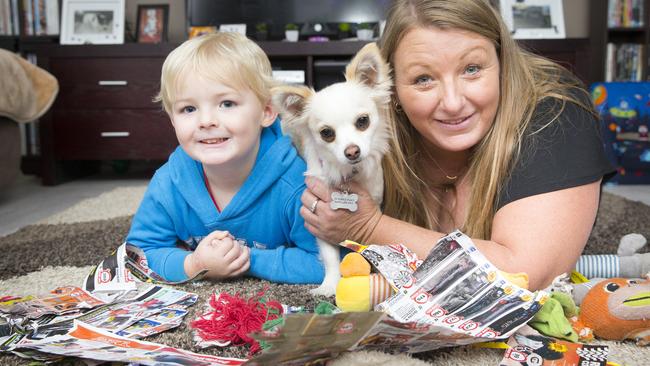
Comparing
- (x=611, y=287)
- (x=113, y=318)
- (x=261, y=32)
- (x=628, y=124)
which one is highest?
(x=261, y=32)

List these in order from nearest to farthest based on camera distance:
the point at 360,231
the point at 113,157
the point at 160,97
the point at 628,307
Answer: the point at 628,307
the point at 360,231
the point at 160,97
the point at 113,157

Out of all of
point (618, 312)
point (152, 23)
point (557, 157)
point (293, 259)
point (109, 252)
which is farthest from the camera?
point (152, 23)

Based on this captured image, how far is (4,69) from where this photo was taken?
8.43 feet

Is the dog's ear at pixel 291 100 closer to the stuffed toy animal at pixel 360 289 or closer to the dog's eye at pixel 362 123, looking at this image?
the dog's eye at pixel 362 123

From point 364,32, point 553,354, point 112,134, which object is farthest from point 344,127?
point 112,134

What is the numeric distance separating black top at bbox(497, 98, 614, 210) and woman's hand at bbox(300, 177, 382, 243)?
1.01ft

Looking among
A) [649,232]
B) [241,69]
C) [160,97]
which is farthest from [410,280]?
[649,232]

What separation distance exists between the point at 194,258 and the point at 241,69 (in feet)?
1.61

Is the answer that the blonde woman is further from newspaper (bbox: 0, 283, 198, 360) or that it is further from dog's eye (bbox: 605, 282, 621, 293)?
newspaper (bbox: 0, 283, 198, 360)

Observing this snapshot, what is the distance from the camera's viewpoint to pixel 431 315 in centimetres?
93

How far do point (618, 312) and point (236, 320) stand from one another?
713 millimetres

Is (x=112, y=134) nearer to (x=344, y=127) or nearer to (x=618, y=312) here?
(x=344, y=127)

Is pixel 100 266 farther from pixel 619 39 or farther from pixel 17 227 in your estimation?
pixel 619 39

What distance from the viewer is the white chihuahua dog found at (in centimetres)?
120
